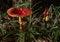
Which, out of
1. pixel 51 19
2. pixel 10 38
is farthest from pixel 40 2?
pixel 10 38

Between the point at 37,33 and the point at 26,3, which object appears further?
the point at 26,3

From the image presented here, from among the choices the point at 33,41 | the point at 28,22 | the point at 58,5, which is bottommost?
the point at 33,41

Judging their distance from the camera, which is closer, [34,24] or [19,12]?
[19,12]

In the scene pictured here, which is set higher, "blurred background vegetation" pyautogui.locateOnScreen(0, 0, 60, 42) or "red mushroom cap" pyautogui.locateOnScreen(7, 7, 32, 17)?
"red mushroom cap" pyautogui.locateOnScreen(7, 7, 32, 17)

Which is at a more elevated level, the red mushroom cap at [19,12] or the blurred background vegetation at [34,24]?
the red mushroom cap at [19,12]

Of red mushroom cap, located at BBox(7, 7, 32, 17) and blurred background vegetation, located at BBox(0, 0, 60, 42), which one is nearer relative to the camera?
red mushroom cap, located at BBox(7, 7, 32, 17)

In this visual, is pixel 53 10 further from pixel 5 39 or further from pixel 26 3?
pixel 5 39

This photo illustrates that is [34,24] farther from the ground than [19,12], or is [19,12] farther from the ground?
[19,12]

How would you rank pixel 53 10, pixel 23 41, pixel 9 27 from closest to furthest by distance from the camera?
pixel 23 41, pixel 9 27, pixel 53 10
